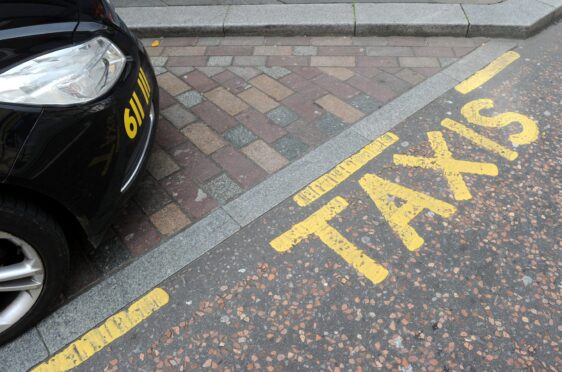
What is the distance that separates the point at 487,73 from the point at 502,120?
2.26 ft

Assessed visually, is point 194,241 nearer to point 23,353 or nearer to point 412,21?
point 23,353

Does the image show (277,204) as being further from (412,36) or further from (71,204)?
(412,36)

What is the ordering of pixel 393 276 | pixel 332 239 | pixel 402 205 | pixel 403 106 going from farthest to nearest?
pixel 403 106 → pixel 402 205 → pixel 332 239 → pixel 393 276

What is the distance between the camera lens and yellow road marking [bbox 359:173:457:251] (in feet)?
7.85

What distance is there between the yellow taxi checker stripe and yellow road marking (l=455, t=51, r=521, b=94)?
280cm

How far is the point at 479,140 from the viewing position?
300 centimetres

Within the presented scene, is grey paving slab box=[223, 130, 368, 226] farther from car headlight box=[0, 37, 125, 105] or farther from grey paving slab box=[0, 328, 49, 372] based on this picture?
grey paving slab box=[0, 328, 49, 372]

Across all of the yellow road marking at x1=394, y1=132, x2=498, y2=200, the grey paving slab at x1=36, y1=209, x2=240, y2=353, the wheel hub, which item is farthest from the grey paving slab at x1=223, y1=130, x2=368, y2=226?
the wheel hub

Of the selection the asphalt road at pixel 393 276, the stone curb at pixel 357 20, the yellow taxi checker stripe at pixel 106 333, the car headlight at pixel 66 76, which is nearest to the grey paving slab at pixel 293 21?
the stone curb at pixel 357 20

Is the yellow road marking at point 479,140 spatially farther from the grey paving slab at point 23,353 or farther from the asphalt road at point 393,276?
the grey paving slab at point 23,353

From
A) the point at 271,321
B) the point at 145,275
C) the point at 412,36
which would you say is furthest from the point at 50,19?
the point at 412,36

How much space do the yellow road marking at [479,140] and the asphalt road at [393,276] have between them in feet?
0.04

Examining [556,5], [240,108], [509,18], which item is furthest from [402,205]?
[556,5]

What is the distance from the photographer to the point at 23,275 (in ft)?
5.97
